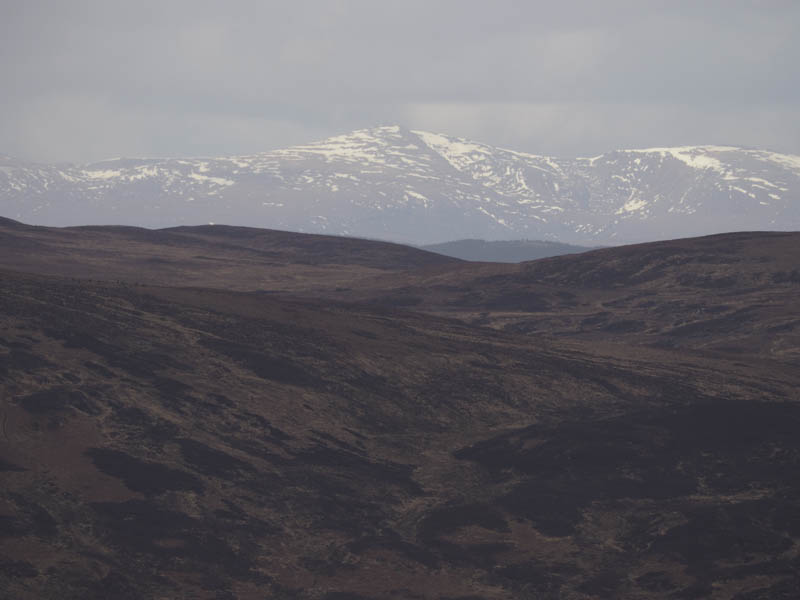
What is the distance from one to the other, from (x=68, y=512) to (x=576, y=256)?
377 ft

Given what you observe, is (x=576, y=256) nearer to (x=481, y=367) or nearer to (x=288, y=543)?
(x=481, y=367)

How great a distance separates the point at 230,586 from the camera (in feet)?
131

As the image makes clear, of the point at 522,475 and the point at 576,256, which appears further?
the point at 576,256

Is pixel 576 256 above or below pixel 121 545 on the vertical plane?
above

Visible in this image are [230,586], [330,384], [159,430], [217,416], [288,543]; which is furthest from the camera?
[330,384]

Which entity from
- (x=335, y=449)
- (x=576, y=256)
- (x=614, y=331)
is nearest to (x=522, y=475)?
(x=335, y=449)

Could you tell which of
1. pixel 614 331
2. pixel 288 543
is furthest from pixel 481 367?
pixel 614 331

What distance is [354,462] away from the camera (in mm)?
53562

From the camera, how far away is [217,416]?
2146 inches

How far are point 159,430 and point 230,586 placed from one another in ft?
41.5

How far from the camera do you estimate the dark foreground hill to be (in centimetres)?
4147

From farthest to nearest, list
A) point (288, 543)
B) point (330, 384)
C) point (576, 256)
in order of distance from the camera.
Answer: point (576, 256) < point (330, 384) < point (288, 543)

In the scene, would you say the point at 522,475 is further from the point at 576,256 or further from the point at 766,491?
the point at 576,256

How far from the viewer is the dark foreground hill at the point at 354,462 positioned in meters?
41.5
